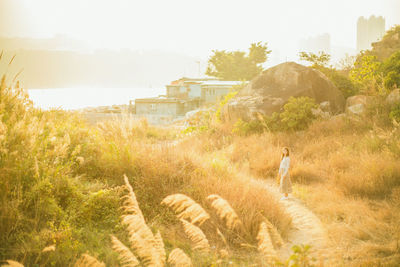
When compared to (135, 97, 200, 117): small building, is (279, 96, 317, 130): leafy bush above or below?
below

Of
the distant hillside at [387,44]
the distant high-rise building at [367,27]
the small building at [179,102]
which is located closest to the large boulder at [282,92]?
the distant hillside at [387,44]

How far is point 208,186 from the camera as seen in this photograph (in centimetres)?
566

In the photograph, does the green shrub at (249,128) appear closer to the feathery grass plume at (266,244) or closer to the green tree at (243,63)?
the feathery grass plume at (266,244)

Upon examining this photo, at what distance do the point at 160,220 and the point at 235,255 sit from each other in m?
1.56

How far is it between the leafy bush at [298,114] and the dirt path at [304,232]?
5617 mm

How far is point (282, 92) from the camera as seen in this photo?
13883mm

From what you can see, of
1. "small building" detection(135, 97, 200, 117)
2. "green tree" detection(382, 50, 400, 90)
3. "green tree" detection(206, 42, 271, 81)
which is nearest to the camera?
"green tree" detection(382, 50, 400, 90)

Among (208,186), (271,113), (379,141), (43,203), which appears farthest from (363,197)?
(271,113)

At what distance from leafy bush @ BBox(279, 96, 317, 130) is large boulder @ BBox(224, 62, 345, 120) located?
988 mm

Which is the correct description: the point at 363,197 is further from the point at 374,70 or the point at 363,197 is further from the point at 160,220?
the point at 374,70

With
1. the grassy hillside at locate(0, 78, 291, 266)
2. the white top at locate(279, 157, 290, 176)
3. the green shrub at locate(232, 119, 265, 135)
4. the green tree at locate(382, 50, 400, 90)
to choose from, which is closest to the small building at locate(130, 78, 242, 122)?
the green shrub at locate(232, 119, 265, 135)

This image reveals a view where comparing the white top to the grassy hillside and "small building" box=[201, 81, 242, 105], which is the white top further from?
"small building" box=[201, 81, 242, 105]

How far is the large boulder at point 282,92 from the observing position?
13.6 m

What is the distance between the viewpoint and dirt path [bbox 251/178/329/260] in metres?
4.63
